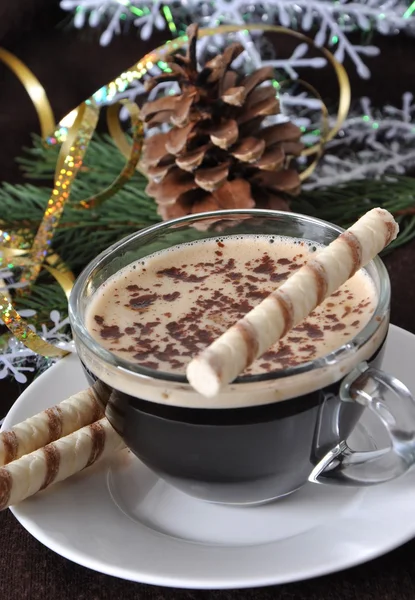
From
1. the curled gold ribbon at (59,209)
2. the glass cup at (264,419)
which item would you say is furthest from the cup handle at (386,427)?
the curled gold ribbon at (59,209)

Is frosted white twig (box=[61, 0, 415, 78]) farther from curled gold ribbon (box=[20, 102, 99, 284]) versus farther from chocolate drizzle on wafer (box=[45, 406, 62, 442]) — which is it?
chocolate drizzle on wafer (box=[45, 406, 62, 442])

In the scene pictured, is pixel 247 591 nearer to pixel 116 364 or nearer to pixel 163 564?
pixel 163 564

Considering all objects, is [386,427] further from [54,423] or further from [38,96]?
[38,96]

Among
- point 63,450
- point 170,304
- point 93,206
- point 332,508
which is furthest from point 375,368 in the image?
point 93,206

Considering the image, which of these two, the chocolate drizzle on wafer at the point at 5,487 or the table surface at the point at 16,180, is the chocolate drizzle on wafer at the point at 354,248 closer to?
the table surface at the point at 16,180


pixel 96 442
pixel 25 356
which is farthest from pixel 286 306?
pixel 25 356
